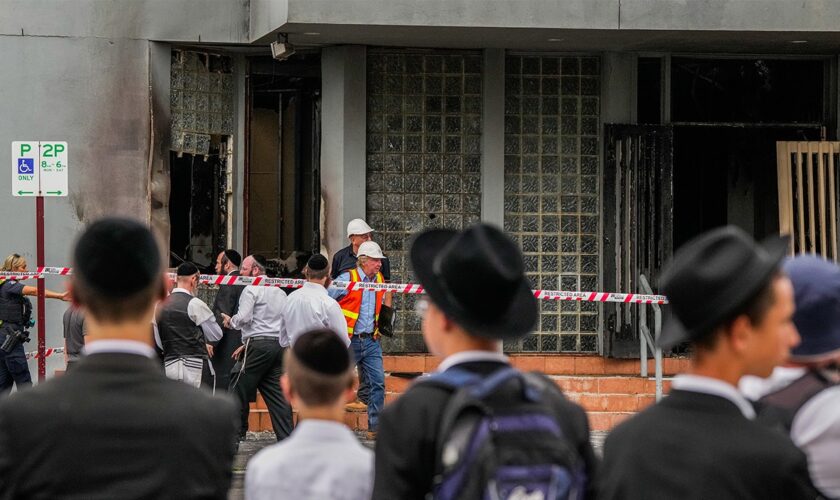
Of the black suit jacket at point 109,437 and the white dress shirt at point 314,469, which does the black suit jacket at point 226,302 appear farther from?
the black suit jacket at point 109,437

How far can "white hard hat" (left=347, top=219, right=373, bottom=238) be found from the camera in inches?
582

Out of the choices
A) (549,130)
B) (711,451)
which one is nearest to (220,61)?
(549,130)

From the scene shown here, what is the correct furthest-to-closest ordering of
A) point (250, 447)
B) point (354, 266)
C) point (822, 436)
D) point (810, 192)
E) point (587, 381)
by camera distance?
1. point (810, 192)
2. point (587, 381)
3. point (354, 266)
4. point (250, 447)
5. point (822, 436)

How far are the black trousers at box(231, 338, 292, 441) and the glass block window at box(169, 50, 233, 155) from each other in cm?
400

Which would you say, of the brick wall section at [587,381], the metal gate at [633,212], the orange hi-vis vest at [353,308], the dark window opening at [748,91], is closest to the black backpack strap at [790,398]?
the orange hi-vis vest at [353,308]

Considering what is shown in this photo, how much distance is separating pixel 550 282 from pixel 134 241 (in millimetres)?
12756

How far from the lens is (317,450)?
449 cm

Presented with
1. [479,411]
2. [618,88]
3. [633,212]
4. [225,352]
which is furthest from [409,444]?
[618,88]

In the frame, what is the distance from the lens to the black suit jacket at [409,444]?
3.62 meters

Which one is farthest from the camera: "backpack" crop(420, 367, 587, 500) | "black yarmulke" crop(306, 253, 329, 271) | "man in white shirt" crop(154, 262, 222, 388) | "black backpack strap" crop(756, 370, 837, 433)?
"black yarmulke" crop(306, 253, 329, 271)

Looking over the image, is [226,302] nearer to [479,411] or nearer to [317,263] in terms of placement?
[317,263]

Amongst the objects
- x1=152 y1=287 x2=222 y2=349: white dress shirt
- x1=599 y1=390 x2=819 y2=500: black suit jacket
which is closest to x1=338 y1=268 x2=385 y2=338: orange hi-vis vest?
x1=152 y1=287 x2=222 y2=349: white dress shirt

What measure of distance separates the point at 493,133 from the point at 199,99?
3.47m

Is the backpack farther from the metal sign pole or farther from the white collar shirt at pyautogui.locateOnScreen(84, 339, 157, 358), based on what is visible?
the metal sign pole
